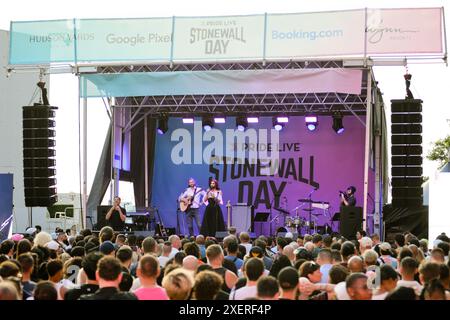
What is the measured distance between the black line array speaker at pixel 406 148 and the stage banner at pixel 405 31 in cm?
126

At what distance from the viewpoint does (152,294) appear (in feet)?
22.5

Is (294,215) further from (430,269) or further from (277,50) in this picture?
(430,269)

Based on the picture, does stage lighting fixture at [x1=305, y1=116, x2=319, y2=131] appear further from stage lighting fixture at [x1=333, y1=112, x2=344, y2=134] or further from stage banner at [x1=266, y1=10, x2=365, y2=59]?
stage banner at [x1=266, y1=10, x2=365, y2=59]

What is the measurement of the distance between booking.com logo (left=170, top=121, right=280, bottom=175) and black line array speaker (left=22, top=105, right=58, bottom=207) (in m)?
7.83

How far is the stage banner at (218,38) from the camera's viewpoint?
19.9 meters

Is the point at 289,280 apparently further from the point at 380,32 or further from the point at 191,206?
the point at 191,206

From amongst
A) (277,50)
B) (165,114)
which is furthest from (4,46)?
(277,50)

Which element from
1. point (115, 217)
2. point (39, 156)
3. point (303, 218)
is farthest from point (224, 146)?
point (39, 156)

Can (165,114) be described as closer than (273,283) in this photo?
No

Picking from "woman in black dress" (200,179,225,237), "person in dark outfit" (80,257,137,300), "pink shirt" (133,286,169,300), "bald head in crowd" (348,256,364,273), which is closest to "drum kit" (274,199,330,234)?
"woman in black dress" (200,179,225,237)

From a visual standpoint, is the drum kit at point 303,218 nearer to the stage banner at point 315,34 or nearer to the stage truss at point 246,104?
the stage truss at point 246,104

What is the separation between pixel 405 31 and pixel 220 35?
13.7 ft

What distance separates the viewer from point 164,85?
20719mm

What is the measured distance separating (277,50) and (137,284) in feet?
40.9
